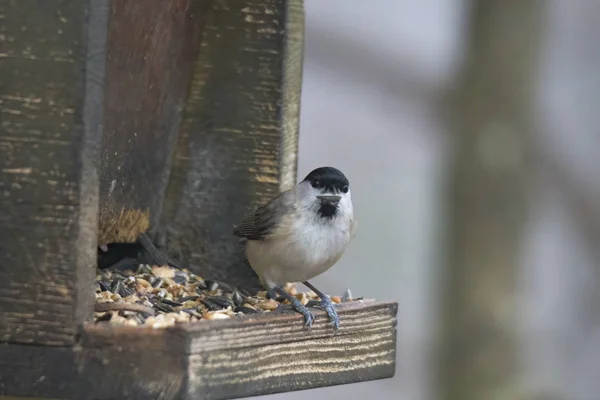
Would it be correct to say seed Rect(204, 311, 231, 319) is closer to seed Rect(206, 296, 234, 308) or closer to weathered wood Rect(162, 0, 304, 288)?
seed Rect(206, 296, 234, 308)

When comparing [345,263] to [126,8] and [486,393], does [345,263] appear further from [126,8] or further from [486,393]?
[126,8]

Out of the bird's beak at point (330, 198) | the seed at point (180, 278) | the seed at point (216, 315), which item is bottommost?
the seed at point (180, 278)

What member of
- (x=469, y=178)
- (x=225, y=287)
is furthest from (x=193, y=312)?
(x=469, y=178)

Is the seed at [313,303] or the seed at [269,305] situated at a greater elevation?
the seed at [313,303]

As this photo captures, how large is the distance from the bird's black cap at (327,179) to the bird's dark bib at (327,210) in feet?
0.25

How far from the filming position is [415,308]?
25.6 ft

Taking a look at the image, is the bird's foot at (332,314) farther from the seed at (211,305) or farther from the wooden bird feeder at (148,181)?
the seed at (211,305)

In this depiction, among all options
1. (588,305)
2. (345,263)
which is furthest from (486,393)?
(345,263)

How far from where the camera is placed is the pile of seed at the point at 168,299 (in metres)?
2.86

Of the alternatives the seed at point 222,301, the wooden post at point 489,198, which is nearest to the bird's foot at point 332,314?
the seed at point 222,301

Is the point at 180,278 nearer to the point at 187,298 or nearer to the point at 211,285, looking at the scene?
the point at 211,285

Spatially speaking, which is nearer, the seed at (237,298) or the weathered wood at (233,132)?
the seed at (237,298)

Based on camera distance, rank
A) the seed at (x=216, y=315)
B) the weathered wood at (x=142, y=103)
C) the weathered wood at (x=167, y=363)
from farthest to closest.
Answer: the weathered wood at (x=142, y=103) < the seed at (x=216, y=315) < the weathered wood at (x=167, y=363)

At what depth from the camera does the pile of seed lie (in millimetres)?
2855
